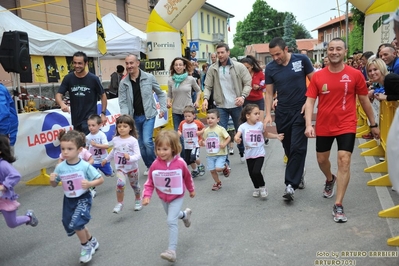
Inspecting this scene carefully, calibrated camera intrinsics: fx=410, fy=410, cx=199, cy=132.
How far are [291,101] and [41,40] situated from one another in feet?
31.1

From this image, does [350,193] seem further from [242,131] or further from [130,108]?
[130,108]

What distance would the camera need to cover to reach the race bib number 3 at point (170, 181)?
12.7 feet

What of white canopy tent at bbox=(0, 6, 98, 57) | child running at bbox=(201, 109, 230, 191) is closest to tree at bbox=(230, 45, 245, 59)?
white canopy tent at bbox=(0, 6, 98, 57)

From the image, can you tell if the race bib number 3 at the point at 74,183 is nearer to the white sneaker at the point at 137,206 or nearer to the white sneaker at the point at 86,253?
the white sneaker at the point at 86,253

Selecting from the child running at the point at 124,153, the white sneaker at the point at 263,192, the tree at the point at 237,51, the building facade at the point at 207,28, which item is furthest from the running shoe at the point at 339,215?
the tree at the point at 237,51

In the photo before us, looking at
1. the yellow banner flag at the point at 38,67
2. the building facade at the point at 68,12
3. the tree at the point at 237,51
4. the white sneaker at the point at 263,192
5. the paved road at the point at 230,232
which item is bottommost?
the paved road at the point at 230,232

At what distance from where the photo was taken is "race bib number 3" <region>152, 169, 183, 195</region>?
3.88m

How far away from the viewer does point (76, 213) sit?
12.4ft

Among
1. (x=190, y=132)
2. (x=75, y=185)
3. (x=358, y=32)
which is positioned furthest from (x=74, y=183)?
(x=358, y=32)

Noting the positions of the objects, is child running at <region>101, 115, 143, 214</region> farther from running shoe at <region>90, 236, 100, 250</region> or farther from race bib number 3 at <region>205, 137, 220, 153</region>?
race bib number 3 at <region>205, 137, 220, 153</region>

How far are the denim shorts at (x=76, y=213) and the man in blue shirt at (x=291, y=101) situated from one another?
8.34 feet

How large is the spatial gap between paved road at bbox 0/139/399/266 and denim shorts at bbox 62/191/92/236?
39cm

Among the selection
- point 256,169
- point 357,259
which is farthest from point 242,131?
point 357,259

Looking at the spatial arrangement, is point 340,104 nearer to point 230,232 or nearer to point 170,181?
point 230,232
